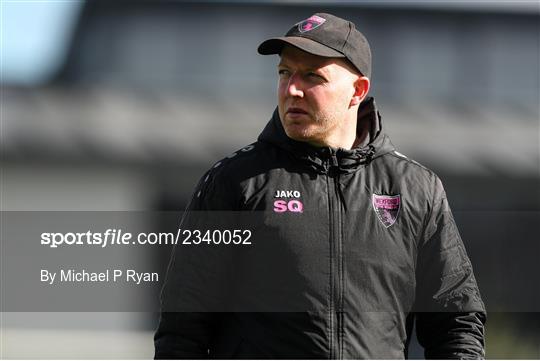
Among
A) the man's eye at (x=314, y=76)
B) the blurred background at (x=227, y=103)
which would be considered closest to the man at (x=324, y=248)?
the man's eye at (x=314, y=76)

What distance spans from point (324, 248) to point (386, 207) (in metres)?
0.29

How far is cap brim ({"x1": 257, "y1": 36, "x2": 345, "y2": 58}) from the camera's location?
3369mm

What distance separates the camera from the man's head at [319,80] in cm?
339

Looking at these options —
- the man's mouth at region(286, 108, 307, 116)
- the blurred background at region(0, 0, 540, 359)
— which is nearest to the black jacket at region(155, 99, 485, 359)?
the man's mouth at region(286, 108, 307, 116)

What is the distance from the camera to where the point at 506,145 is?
15102 millimetres

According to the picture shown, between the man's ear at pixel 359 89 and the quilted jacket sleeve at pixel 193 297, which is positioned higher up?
the man's ear at pixel 359 89

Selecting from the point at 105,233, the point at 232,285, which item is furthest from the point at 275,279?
the point at 105,233

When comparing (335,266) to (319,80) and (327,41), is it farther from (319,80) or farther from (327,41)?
(327,41)

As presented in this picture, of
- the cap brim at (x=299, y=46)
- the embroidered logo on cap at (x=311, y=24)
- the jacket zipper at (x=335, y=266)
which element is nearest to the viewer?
the jacket zipper at (x=335, y=266)

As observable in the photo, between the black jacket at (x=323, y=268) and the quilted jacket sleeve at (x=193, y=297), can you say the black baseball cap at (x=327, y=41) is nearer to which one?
the black jacket at (x=323, y=268)

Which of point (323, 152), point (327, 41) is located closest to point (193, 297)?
point (323, 152)

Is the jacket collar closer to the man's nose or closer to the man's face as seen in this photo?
the man's face

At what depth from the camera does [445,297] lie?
348 cm

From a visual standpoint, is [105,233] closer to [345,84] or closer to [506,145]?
[345,84]
